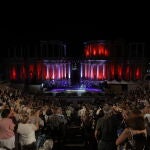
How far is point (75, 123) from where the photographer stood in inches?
898

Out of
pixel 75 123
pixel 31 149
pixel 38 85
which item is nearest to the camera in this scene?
pixel 31 149

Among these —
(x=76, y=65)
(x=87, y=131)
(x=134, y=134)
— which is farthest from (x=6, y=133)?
(x=76, y=65)

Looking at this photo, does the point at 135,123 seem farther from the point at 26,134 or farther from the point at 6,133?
the point at 26,134

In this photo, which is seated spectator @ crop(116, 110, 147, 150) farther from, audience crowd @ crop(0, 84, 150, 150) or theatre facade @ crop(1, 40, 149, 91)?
theatre facade @ crop(1, 40, 149, 91)

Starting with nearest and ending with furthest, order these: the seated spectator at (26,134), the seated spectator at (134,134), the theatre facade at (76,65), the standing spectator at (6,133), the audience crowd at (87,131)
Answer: the seated spectator at (134,134) → the audience crowd at (87,131) → the standing spectator at (6,133) → the seated spectator at (26,134) → the theatre facade at (76,65)

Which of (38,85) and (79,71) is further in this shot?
(79,71)

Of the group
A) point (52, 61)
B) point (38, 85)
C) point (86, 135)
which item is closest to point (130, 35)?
point (52, 61)

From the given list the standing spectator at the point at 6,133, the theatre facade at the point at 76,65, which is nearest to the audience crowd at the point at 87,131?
the standing spectator at the point at 6,133

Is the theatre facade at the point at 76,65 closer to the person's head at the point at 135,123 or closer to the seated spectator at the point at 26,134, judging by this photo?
Result: the seated spectator at the point at 26,134

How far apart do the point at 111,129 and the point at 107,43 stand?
6993 cm

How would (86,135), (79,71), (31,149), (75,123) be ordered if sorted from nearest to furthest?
(31,149), (86,135), (75,123), (79,71)

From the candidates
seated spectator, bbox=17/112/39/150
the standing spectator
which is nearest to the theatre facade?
seated spectator, bbox=17/112/39/150

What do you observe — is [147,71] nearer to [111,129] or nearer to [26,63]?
[26,63]

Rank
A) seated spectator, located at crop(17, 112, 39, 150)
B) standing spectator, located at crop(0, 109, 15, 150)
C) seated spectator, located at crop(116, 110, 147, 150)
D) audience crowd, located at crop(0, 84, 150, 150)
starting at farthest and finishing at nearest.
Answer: seated spectator, located at crop(17, 112, 39, 150) < standing spectator, located at crop(0, 109, 15, 150) < audience crowd, located at crop(0, 84, 150, 150) < seated spectator, located at crop(116, 110, 147, 150)
